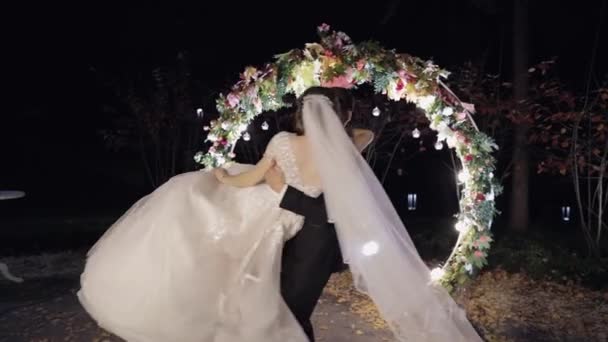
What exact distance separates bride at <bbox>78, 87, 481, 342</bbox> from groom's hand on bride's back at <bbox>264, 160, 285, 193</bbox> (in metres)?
0.09

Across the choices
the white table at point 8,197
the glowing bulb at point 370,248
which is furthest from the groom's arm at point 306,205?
the white table at point 8,197

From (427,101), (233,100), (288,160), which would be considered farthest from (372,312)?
(288,160)

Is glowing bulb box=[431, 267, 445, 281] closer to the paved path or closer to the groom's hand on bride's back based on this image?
the paved path

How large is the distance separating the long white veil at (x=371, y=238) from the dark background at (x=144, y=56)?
618cm

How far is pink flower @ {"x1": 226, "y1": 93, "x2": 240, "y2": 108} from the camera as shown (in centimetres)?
593

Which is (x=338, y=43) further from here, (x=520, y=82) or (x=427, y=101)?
(x=520, y=82)

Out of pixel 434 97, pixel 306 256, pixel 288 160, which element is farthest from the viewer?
pixel 434 97

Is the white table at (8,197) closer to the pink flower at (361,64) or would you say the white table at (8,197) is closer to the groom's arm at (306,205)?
the groom's arm at (306,205)

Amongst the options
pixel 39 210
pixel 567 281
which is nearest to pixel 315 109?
pixel 567 281

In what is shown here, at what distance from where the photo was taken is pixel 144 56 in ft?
Result: 45.6

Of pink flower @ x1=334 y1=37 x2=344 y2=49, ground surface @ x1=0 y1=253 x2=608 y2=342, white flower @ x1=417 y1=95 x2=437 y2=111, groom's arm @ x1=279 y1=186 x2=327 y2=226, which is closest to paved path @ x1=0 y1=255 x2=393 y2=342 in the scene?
ground surface @ x1=0 y1=253 x2=608 y2=342

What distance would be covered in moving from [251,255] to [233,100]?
8.20 ft

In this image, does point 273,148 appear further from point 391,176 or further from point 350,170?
point 391,176

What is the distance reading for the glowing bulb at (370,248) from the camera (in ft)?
12.3
